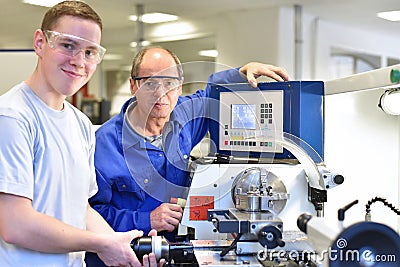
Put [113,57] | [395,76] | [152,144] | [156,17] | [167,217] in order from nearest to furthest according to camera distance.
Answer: [395,76], [167,217], [152,144], [156,17], [113,57]

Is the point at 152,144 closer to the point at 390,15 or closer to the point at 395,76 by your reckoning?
the point at 395,76

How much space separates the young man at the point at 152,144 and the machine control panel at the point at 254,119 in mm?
59

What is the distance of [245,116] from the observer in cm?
159

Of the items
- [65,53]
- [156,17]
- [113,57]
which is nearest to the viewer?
[65,53]

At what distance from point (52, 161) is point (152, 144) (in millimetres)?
429

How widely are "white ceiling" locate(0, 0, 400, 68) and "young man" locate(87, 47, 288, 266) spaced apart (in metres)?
2.59

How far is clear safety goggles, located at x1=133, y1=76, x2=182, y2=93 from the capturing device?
1.66 m

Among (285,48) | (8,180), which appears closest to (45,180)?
(8,180)

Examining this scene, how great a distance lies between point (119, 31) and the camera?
242 inches

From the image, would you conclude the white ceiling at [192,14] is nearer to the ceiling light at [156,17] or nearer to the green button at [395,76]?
the ceiling light at [156,17]

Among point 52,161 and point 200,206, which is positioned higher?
point 52,161

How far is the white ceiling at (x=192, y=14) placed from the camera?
4512 mm

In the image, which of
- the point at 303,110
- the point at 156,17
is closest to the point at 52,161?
the point at 303,110

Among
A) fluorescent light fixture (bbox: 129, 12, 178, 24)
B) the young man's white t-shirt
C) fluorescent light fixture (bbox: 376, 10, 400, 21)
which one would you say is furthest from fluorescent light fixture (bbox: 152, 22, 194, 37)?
the young man's white t-shirt
